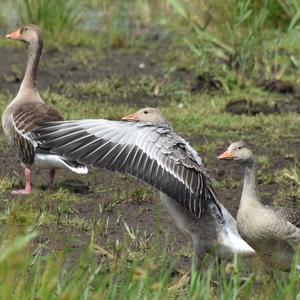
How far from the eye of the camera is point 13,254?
14.5ft

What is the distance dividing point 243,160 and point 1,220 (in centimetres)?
177

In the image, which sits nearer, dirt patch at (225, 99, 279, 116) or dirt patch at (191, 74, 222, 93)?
dirt patch at (225, 99, 279, 116)

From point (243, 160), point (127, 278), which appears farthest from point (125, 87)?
point (127, 278)

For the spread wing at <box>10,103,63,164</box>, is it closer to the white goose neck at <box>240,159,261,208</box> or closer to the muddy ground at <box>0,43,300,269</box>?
the muddy ground at <box>0,43,300,269</box>

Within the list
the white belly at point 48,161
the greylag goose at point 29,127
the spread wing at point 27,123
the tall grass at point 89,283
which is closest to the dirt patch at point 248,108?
the greylag goose at point 29,127

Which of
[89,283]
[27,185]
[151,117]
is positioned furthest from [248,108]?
[89,283]

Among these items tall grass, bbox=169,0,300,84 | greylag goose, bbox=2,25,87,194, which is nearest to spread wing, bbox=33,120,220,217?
greylag goose, bbox=2,25,87,194

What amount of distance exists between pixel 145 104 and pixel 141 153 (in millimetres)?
4783

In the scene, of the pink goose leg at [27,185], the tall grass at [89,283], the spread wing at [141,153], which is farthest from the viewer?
the pink goose leg at [27,185]

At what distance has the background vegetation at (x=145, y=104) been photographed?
517 centimetres

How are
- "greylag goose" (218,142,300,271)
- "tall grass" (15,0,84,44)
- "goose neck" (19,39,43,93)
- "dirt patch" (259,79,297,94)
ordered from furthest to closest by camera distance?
1. "tall grass" (15,0,84,44)
2. "dirt patch" (259,79,297,94)
3. "goose neck" (19,39,43,93)
4. "greylag goose" (218,142,300,271)

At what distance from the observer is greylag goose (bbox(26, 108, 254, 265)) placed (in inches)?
255

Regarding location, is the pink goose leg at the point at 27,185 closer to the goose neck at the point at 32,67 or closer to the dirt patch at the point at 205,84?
the goose neck at the point at 32,67

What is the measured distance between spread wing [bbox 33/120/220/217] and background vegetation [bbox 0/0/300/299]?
270mm
